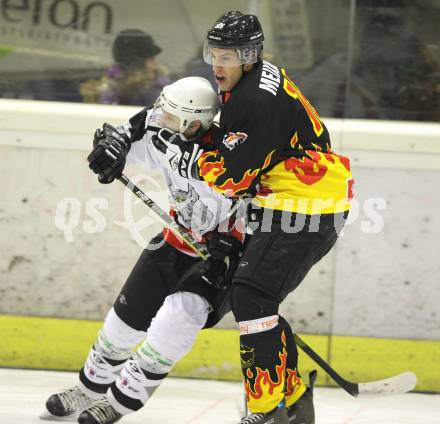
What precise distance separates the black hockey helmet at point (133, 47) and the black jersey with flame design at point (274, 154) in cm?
122

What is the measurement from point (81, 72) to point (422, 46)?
4.65ft

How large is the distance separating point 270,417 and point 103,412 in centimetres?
59

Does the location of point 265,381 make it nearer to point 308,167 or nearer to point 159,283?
point 159,283

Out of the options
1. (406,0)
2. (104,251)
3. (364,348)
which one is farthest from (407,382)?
(406,0)

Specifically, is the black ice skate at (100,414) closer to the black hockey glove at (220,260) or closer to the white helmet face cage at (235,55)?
the black hockey glove at (220,260)

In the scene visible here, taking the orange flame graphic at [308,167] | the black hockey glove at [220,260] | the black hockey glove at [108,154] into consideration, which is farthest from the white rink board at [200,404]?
the orange flame graphic at [308,167]

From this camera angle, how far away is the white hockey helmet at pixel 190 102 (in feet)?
10.9

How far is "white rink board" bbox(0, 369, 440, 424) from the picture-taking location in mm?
3736

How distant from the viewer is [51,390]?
4.01 meters

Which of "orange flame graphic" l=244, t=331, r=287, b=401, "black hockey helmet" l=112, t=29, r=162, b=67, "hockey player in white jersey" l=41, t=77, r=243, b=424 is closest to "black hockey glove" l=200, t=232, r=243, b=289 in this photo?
"hockey player in white jersey" l=41, t=77, r=243, b=424

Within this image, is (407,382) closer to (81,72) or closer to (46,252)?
(46,252)

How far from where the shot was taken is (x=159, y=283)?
353 centimetres

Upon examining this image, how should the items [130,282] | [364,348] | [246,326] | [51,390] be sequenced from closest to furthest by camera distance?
[246,326] < [130,282] < [51,390] < [364,348]

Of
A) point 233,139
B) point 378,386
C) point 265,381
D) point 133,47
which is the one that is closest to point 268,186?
point 233,139
